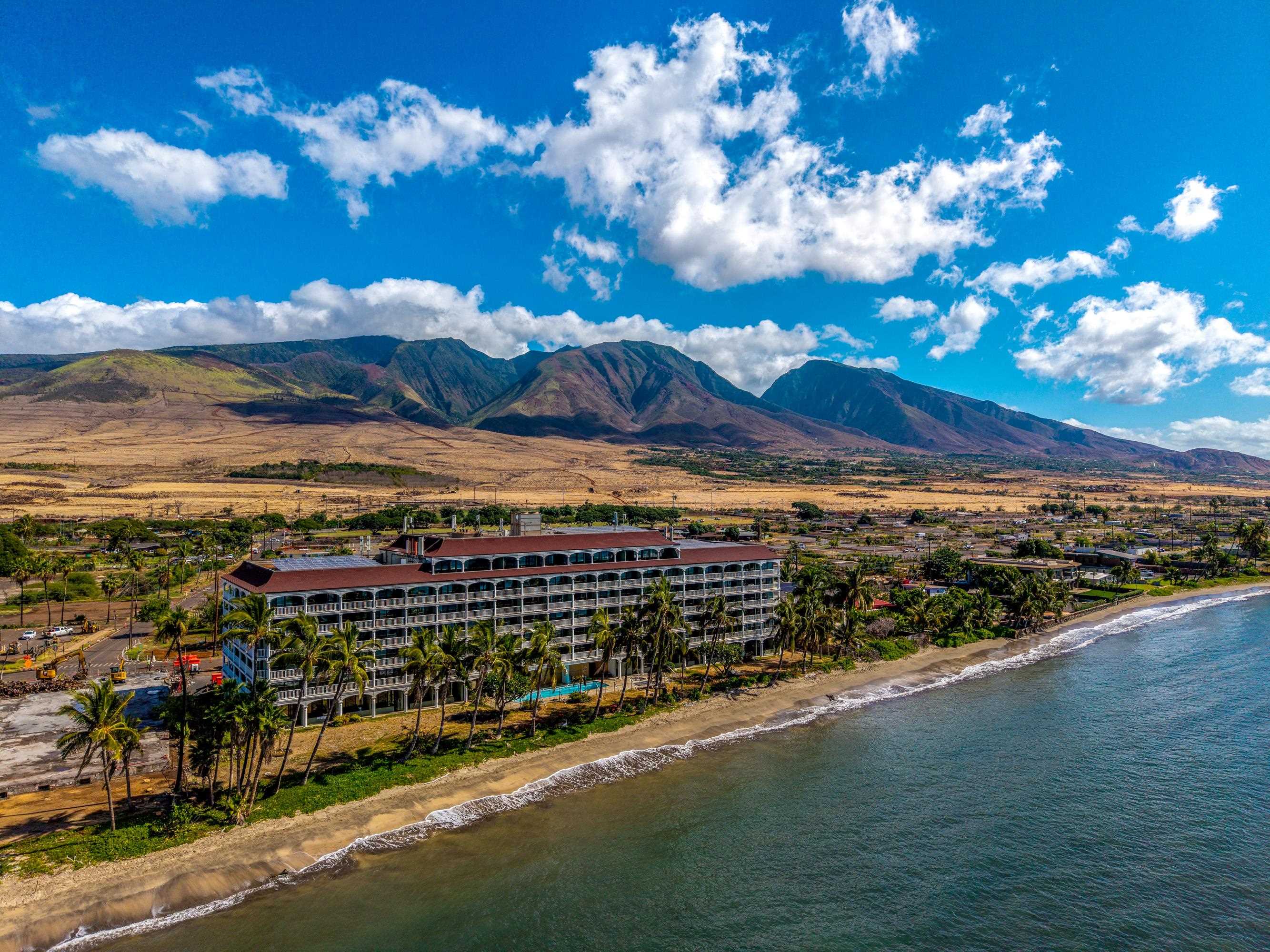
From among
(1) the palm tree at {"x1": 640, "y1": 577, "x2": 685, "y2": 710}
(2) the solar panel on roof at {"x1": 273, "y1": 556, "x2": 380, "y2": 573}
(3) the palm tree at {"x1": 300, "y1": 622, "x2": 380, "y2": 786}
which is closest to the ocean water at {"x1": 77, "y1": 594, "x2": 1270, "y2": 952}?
(1) the palm tree at {"x1": 640, "y1": 577, "x2": 685, "y2": 710}

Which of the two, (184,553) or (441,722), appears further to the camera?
→ (184,553)

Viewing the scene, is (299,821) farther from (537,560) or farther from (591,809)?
(537,560)

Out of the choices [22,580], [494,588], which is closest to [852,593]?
[494,588]

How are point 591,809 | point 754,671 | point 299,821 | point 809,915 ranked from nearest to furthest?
point 809,915 → point 299,821 → point 591,809 → point 754,671

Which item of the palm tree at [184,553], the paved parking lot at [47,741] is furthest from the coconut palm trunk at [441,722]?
the palm tree at [184,553]

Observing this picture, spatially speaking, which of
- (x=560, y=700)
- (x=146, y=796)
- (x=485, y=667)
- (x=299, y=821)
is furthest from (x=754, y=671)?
(x=146, y=796)

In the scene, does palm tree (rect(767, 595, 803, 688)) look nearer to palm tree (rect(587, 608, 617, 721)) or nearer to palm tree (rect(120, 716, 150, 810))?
palm tree (rect(587, 608, 617, 721))

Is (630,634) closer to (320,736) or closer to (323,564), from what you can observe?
(320,736)
